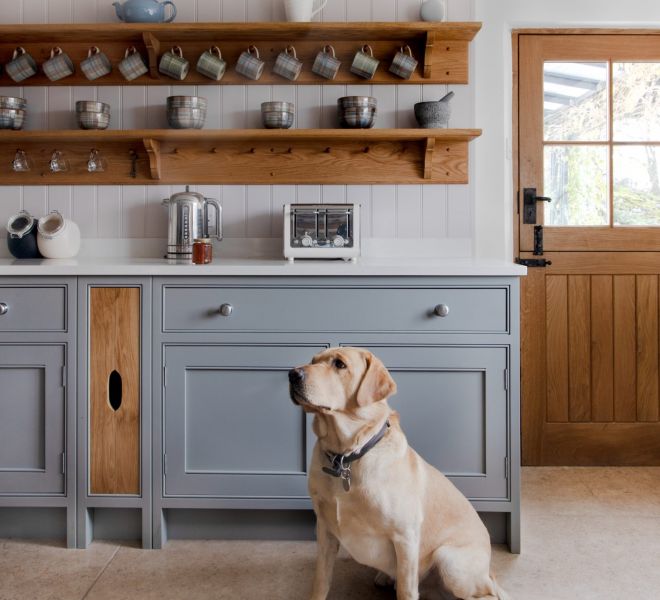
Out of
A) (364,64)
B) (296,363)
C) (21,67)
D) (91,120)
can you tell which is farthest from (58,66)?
(296,363)

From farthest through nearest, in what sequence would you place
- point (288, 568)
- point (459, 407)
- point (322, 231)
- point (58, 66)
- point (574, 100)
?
point (574, 100), point (58, 66), point (322, 231), point (459, 407), point (288, 568)

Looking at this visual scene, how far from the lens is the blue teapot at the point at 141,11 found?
273 cm

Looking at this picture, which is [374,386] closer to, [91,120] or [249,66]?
[249,66]

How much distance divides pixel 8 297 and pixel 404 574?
59.0 inches

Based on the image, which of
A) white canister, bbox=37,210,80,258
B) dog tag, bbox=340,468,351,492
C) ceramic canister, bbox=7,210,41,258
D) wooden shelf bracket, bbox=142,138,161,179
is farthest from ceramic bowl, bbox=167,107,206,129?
dog tag, bbox=340,468,351,492

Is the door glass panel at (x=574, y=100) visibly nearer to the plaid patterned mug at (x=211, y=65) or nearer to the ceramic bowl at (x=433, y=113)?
the ceramic bowl at (x=433, y=113)

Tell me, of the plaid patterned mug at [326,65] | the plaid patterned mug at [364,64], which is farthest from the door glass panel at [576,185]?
the plaid patterned mug at [326,65]

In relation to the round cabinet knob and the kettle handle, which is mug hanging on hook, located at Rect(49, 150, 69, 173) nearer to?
the kettle handle

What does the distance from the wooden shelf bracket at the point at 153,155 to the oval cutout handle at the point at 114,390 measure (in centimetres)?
93

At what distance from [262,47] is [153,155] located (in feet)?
2.04

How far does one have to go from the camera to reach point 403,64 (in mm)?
2801

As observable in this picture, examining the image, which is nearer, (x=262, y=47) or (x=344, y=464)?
(x=344, y=464)

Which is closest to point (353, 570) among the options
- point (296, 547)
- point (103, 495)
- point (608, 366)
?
point (296, 547)

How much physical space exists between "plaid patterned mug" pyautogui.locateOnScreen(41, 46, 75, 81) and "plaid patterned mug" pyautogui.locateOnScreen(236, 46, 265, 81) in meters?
0.69
